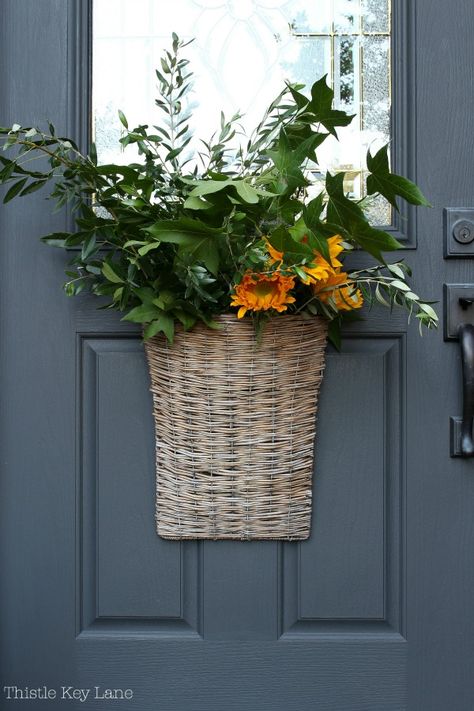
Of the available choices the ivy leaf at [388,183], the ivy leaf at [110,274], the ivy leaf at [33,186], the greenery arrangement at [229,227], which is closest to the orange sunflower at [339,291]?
the greenery arrangement at [229,227]

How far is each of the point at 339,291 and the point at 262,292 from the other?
0.12m

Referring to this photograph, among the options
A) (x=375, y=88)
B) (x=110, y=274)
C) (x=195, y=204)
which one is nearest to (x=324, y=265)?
(x=195, y=204)

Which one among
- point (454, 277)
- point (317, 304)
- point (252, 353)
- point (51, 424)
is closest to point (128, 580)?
point (51, 424)

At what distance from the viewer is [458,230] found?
3.84 ft

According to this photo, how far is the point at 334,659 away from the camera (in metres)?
1.17

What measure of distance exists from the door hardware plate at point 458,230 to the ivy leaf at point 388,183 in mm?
253

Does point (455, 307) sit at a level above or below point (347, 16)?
below

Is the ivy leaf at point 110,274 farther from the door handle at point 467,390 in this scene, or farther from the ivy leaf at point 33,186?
the door handle at point 467,390

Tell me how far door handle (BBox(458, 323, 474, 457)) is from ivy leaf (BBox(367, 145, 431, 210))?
0.94 feet

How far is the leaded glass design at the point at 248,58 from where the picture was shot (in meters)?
1.21

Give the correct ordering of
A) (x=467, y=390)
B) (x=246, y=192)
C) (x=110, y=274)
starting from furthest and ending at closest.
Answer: (x=467, y=390), (x=110, y=274), (x=246, y=192)

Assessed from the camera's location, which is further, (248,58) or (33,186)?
(248,58)

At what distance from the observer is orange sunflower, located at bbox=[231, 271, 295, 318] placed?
0.97 metres

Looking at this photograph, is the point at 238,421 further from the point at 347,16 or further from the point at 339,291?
the point at 347,16
